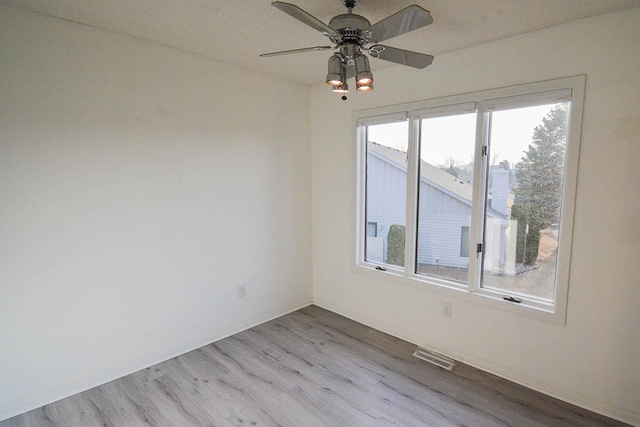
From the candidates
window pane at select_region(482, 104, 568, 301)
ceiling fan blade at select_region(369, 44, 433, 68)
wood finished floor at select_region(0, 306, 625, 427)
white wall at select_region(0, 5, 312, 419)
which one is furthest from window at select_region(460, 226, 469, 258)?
white wall at select_region(0, 5, 312, 419)

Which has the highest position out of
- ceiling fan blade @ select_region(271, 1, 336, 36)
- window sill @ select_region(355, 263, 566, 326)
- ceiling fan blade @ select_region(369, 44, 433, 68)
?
ceiling fan blade @ select_region(271, 1, 336, 36)

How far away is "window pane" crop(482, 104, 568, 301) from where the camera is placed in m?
2.33

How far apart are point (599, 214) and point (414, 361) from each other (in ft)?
5.71

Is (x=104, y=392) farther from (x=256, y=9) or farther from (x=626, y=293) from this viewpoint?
(x=626, y=293)

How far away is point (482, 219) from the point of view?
2670mm

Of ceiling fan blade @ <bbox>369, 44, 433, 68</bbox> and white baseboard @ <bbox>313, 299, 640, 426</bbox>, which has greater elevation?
ceiling fan blade @ <bbox>369, 44, 433, 68</bbox>

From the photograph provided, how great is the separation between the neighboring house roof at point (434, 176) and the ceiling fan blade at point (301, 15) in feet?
5.56

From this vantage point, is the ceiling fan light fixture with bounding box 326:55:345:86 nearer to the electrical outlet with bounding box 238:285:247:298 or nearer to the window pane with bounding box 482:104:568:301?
the window pane with bounding box 482:104:568:301

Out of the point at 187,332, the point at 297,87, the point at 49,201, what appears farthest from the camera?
the point at 297,87

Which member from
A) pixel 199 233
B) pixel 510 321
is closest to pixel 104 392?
pixel 199 233

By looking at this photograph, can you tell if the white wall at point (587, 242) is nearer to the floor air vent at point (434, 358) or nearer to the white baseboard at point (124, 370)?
the floor air vent at point (434, 358)

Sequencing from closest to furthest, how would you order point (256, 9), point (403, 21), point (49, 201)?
point (403, 21) < point (256, 9) < point (49, 201)

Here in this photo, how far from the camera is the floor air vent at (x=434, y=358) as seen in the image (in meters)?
2.70

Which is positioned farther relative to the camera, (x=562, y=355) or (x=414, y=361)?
(x=414, y=361)
